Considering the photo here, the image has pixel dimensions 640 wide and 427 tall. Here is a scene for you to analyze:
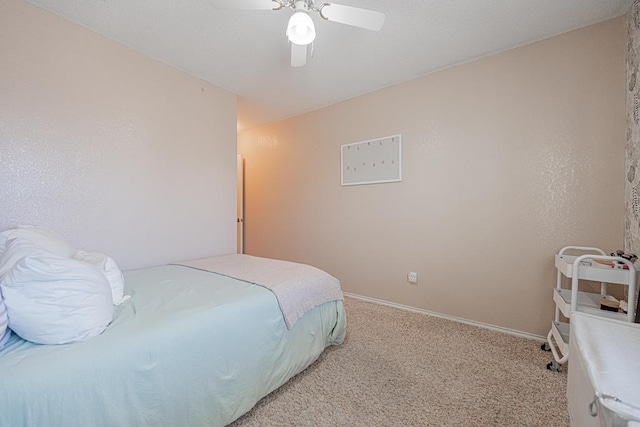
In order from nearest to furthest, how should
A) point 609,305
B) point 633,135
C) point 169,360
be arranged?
1. point 169,360
2. point 609,305
3. point 633,135

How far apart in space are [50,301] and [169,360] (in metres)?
0.50

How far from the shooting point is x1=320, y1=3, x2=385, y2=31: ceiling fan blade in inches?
58.6

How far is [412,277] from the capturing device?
2.81 meters

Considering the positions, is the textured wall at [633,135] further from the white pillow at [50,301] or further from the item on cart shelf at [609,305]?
the white pillow at [50,301]

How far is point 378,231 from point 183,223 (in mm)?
2199

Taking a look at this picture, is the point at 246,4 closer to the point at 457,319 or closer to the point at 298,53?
the point at 298,53

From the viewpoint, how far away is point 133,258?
231 cm

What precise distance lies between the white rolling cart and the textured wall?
223mm

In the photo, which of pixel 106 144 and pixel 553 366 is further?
pixel 106 144

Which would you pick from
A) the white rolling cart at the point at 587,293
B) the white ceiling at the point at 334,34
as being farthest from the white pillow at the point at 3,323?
the white rolling cart at the point at 587,293

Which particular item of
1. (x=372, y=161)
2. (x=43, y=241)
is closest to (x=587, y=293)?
(x=372, y=161)

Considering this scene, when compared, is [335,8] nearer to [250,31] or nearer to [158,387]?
[250,31]

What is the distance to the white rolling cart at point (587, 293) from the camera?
1482mm

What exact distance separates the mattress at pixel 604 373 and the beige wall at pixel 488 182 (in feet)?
4.34
